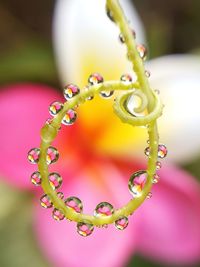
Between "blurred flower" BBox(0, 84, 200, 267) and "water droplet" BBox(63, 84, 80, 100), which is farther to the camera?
"blurred flower" BBox(0, 84, 200, 267)

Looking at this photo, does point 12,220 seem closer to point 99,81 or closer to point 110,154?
point 110,154

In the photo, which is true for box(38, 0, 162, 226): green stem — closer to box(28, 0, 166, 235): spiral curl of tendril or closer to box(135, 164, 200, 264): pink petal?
box(28, 0, 166, 235): spiral curl of tendril

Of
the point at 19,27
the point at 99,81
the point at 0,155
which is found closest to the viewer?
the point at 99,81

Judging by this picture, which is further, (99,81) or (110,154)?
(110,154)

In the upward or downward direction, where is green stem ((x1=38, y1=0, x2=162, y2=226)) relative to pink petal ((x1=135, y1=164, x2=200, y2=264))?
downward

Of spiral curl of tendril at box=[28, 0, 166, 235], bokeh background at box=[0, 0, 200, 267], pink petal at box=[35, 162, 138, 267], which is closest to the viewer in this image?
spiral curl of tendril at box=[28, 0, 166, 235]

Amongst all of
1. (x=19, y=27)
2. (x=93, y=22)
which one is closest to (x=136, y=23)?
(x=93, y=22)

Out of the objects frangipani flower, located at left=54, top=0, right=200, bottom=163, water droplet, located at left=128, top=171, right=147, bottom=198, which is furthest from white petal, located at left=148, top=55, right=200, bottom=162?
water droplet, located at left=128, top=171, right=147, bottom=198
